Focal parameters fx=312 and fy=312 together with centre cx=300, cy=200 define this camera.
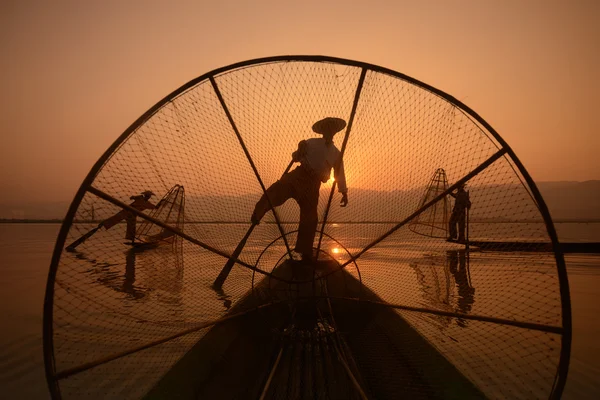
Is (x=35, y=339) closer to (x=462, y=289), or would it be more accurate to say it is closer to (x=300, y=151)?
(x=300, y=151)

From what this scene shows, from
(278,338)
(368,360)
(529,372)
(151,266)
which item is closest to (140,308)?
(278,338)

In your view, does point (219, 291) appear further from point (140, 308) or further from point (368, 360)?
point (368, 360)

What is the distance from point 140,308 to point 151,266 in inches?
174

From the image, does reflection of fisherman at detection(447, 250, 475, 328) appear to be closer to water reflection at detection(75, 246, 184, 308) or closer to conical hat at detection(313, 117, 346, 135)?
conical hat at detection(313, 117, 346, 135)

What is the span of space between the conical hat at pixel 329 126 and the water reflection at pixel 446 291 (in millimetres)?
2370

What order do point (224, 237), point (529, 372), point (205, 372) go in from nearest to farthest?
point (205, 372), point (529, 372), point (224, 237)

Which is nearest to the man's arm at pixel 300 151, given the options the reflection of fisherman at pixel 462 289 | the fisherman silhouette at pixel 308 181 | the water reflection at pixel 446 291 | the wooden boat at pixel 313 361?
the fisherman silhouette at pixel 308 181

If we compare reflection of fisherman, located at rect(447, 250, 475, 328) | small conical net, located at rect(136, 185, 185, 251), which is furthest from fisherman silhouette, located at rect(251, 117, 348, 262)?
reflection of fisherman, located at rect(447, 250, 475, 328)

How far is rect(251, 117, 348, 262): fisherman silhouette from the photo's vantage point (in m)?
3.84

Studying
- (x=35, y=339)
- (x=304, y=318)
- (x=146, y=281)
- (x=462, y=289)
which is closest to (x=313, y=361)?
(x=304, y=318)

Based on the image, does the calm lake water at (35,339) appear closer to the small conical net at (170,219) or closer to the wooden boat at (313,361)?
the wooden boat at (313,361)

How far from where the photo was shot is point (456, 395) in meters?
1.94

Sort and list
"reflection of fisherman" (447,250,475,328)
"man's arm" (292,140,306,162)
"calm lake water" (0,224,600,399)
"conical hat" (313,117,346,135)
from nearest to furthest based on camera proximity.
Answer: "calm lake water" (0,224,600,399) → "conical hat" (313,117,346,135) → "man's arm" (292,140,306,162) → "reflection of fisherman" (447,250,475,328)

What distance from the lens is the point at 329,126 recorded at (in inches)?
147
